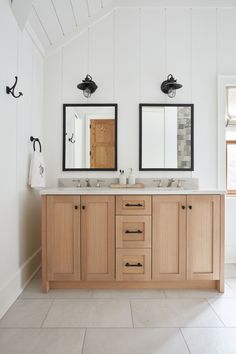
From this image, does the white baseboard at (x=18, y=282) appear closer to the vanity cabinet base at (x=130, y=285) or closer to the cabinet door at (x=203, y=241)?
the vanity cabinet base at (x=130, y=285)

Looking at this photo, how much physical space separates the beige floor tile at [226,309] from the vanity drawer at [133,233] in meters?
0.68

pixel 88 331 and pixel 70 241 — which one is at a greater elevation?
pixel 70 241

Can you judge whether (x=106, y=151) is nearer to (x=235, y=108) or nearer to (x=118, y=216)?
(x=118, y=216)

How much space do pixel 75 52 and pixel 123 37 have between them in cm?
55

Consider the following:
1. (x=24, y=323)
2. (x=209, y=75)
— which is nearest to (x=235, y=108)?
(x=209, y=75)

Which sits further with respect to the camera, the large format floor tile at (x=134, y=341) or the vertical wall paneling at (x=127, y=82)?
the vertical wall paneling at (x=127, y=82)

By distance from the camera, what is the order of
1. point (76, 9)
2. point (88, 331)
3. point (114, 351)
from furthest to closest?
1. point (76, 9)
2. point (88, 331)
3. point (114, 351)

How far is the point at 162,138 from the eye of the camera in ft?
8.97

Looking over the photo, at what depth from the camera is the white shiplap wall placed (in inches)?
108

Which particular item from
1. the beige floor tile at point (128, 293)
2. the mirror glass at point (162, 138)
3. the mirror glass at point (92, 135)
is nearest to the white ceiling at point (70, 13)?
the mirror glass at point (92, 135)

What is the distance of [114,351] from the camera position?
1.44 metres

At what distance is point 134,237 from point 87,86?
1579 millimetres

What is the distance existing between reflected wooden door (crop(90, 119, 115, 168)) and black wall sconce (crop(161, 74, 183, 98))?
0.65 meters

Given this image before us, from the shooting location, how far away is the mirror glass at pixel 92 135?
8.92ft
